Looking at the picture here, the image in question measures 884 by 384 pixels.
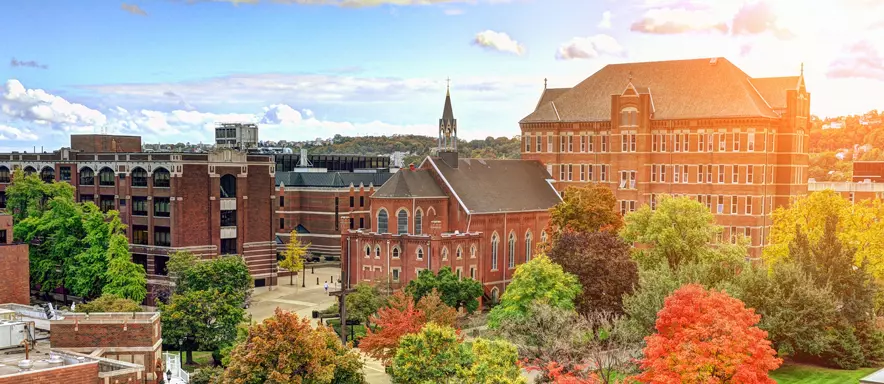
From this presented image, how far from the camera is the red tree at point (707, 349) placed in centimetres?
3722

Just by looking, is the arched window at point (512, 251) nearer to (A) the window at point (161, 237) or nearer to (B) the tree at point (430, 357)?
(A) the window at point (161, 237)

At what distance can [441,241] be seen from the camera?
75750 millimetres

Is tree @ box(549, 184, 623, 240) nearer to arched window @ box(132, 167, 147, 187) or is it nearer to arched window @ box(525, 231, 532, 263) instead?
arched window @ box(525, 231, 532, 263)

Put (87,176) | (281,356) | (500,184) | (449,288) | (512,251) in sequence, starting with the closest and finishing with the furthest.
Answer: (281,356) → (449,288) → (512,251) → (500,184) → (87,176)

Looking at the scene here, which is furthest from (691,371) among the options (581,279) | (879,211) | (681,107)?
(681,107)

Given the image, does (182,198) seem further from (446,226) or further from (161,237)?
(446,226)

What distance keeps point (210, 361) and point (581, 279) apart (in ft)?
84.3

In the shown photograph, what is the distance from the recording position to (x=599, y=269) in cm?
6150

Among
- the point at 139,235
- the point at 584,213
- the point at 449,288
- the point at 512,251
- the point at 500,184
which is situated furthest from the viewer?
the point at 500,184

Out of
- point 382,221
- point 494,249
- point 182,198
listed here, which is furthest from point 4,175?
point 494,249

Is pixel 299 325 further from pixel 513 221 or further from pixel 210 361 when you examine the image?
pixel 513 221

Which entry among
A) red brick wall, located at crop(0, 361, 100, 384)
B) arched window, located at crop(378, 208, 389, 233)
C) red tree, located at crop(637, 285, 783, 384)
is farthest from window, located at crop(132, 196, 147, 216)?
red tree, located at crop(637, 285, 783, 384)

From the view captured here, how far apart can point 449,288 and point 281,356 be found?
32.0m

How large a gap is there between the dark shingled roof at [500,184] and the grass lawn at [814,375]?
33871 mm
